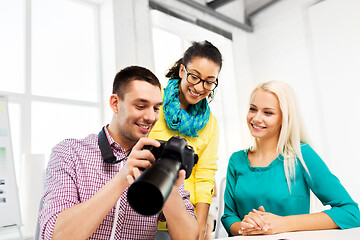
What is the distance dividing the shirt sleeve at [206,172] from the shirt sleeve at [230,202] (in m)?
0.08

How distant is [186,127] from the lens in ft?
5.33

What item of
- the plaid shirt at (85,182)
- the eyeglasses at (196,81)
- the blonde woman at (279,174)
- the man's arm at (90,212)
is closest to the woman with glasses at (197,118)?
the eyeglasses at (196,81)

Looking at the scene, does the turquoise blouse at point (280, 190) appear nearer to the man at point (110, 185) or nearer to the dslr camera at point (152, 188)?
the man at point (110, 185)

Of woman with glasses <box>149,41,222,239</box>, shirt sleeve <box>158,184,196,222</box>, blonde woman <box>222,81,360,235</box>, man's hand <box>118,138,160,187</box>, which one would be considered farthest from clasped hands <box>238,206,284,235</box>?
man's hand <box>118,138,160,187</box>

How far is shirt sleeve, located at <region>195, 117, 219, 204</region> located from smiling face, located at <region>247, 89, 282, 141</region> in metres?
0.25

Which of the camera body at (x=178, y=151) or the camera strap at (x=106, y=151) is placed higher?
the camera strap at (x=106, y=151)

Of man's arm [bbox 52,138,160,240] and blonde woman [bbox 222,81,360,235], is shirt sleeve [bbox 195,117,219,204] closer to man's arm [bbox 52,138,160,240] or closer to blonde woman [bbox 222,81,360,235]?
blonde woman [bbox 222,81,360,235]

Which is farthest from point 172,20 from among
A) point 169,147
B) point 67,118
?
point 169,147

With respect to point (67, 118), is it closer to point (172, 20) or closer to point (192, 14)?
point (172, 20)

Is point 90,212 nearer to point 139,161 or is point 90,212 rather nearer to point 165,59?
point 139,161

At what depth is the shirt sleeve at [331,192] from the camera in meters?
1.26

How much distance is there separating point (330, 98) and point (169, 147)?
15.1 feet

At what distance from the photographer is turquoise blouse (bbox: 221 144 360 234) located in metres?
1.36

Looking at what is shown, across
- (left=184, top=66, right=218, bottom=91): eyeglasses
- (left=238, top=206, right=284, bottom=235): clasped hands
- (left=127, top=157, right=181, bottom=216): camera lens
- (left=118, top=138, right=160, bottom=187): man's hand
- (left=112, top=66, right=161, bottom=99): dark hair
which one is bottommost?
(left=238, top=206, right=284, bottom=235): clasped hands
